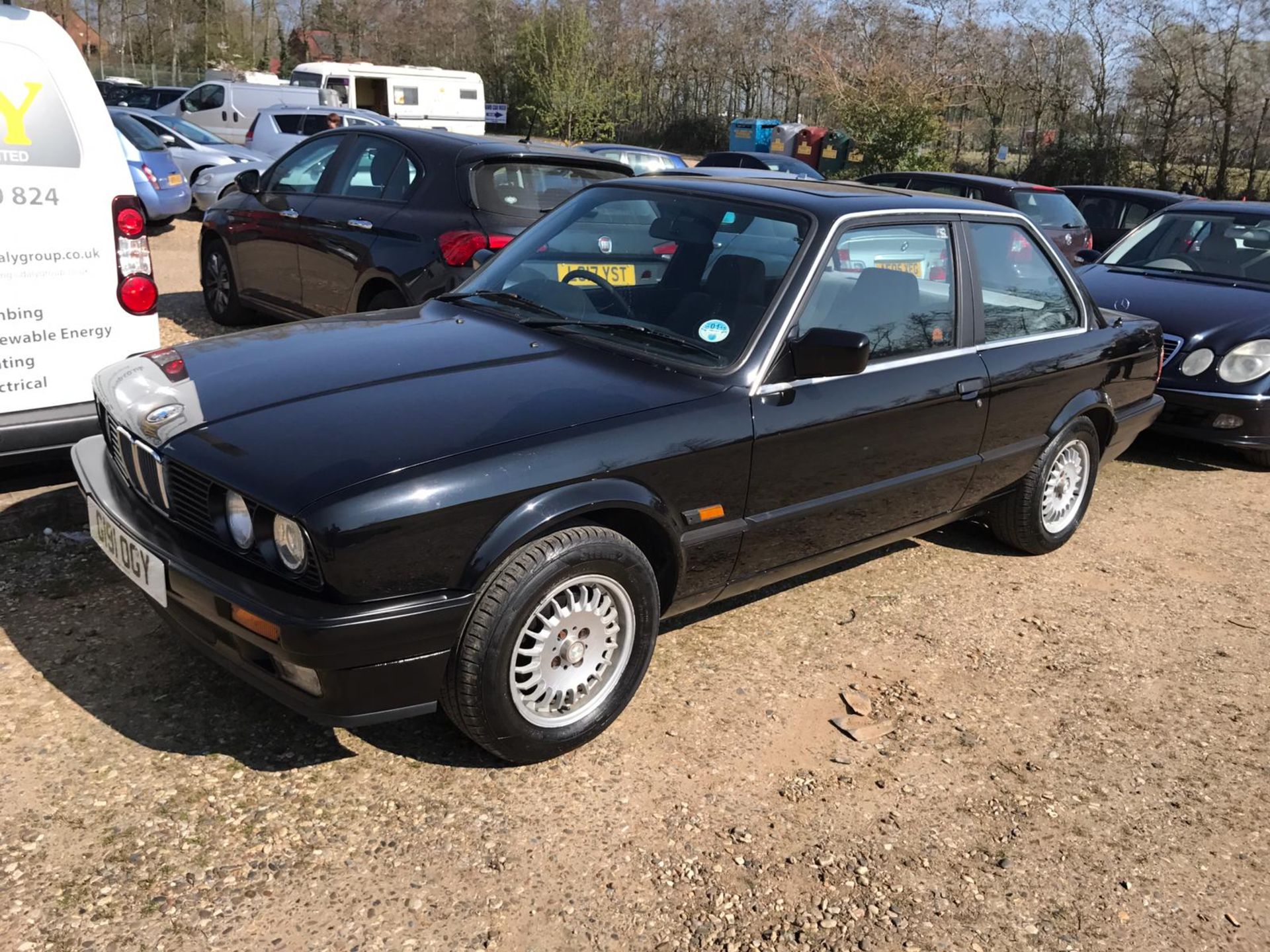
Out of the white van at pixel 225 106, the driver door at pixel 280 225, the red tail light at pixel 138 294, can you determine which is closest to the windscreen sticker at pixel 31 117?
the red tail light at pixel 138 294

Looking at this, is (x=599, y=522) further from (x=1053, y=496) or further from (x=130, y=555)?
(x=1053, y=496)

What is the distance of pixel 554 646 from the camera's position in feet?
10.4

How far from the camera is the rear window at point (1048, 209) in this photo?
12.8 meters

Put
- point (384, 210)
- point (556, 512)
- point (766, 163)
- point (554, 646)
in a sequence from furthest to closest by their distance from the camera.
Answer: point (766, 163), point (384, 210), point (554, 646), point (556, 512)

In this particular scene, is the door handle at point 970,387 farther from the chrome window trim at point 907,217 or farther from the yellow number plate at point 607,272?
the yellow number plate at point 607,272

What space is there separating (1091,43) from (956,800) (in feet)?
101

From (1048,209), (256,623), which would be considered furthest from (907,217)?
(1048,209)

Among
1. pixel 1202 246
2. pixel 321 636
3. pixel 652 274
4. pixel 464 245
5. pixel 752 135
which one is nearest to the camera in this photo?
pixel 321 636

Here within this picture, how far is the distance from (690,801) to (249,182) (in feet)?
21.0

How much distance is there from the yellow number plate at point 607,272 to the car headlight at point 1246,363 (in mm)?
4617

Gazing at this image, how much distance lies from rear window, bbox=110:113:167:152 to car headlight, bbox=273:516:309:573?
1361 cm

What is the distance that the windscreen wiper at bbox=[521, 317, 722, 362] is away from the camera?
12.2 ft

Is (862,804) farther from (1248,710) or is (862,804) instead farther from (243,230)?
(243,230)

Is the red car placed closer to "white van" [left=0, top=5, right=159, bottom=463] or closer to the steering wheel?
the steering wheel
